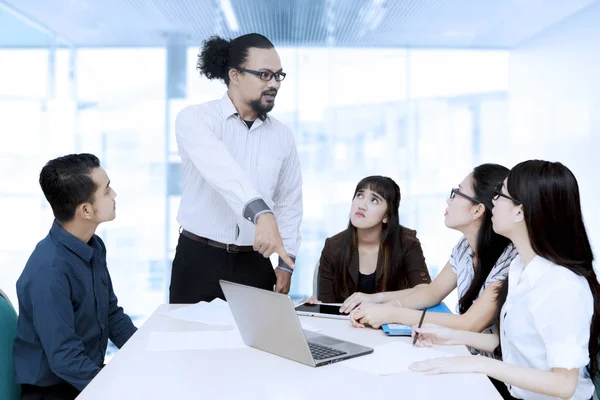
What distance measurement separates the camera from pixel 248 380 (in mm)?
1331

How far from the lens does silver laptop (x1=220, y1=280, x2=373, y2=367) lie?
1416 millimetres

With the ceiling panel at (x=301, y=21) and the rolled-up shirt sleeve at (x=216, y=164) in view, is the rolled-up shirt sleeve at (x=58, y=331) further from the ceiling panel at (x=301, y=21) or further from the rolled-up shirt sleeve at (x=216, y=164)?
the ceiling panel at (x=301, y=21)

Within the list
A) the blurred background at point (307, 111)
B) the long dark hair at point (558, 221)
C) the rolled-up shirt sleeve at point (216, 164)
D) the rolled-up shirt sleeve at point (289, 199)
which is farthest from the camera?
the blurred background at point (307, 111)

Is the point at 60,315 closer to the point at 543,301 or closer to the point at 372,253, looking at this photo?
the point at 543,301

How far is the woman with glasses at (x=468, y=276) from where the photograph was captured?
190 centimetres

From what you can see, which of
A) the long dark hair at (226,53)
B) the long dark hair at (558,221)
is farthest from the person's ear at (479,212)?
the long dark hair at (226,53)

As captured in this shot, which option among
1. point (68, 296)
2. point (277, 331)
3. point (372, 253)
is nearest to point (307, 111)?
point (372, 253)

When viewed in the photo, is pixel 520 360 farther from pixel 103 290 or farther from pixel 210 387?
pixel 103 290

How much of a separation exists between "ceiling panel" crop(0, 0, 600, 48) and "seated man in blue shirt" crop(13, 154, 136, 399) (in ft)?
8.80

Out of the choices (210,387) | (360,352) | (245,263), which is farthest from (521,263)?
(245,263)

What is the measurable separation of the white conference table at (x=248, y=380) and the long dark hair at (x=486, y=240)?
2.72ft

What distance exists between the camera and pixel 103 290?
6.68ft

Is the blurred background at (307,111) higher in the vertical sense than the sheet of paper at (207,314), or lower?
higher

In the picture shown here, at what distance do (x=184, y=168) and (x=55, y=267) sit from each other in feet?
2.85
